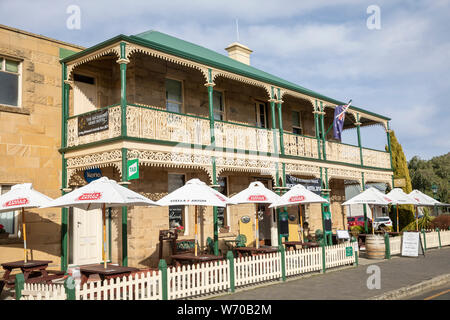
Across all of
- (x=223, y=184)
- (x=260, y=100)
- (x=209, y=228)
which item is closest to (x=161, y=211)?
(x=209, y=228)

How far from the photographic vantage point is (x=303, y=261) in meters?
11.2

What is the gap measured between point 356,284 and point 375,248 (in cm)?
576

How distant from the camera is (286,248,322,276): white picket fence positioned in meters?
10.8

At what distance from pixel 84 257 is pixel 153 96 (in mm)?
5667

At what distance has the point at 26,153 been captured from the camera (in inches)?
484

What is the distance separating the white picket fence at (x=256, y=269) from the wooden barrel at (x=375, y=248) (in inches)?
234

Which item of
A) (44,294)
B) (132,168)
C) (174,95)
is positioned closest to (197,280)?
(44,294)

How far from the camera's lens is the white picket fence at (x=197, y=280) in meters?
→ 8.06

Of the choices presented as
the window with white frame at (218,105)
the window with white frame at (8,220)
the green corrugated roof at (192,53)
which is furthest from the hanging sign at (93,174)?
the window with white frame at (218,105)

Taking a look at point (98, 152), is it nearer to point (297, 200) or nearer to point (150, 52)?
point (150, 52)

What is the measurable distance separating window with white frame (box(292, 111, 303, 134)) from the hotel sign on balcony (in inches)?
436

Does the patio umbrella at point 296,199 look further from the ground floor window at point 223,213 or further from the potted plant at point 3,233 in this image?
the potted plant at point 3,233

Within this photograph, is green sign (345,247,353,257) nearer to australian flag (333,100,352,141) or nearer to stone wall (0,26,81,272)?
australian flag (333,100,352,141)

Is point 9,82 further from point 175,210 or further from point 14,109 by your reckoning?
point 175,210
